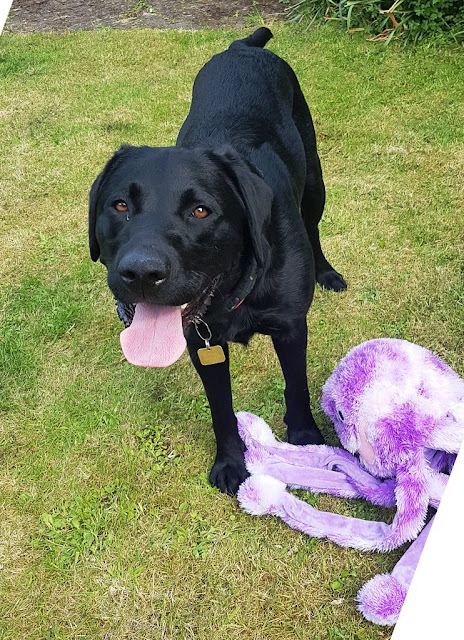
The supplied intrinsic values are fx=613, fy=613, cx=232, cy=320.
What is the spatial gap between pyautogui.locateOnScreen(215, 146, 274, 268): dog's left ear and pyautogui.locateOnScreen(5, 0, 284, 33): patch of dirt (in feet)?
20.2

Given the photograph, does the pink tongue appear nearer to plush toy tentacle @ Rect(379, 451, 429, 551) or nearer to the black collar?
the black collar

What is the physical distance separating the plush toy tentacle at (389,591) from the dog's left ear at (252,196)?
1.13 metres

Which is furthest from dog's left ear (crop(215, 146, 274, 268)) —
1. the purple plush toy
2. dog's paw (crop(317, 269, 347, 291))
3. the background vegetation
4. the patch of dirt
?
the patch of dirt

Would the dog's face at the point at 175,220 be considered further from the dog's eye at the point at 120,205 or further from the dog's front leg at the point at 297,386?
the dog's front leg at the point at 297,386

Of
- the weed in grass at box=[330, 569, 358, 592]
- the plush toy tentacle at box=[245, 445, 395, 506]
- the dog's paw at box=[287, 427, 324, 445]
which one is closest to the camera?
the weed in grass at box=[330, 569, 358, 592]

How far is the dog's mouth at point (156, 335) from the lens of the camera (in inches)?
79.7

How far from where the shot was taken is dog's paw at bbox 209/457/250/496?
8.38ft

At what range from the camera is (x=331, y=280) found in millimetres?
3516

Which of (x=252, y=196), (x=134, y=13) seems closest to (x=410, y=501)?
(x=252, y=196)

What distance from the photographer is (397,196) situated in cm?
418

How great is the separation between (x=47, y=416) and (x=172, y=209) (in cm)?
154

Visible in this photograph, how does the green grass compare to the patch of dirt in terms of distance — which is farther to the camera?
the patch of dirt

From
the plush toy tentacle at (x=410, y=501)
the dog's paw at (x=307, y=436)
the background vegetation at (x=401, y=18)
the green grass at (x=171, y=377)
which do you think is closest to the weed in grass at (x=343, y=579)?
the green grass at (x=171, y=377)

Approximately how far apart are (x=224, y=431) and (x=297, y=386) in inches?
14.2
